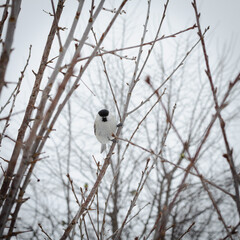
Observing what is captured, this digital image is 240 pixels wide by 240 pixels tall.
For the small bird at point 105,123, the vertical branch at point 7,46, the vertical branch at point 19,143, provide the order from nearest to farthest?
the vertical branch at point 7,46
the vertical branch at point 19,143
the small bird at point 105,123

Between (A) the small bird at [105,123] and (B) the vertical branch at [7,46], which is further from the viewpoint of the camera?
(A) the small bird at [105,123]

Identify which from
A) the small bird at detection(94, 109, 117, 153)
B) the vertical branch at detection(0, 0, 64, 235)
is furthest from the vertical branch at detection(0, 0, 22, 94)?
the small bird at detection(94, 109, 117, 153)

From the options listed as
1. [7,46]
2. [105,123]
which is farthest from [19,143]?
[105,123]

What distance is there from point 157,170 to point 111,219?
1.83 m

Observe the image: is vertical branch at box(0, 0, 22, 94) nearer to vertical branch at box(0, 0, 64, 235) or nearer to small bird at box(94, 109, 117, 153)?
vertical branch at box(0, 0, 64, 235)

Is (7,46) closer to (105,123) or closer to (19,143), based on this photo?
(19,143)

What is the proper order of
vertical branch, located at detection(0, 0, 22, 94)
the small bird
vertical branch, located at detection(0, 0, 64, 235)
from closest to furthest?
vertical branch, located at detection(0, 0, 22, 94) < vertical branch, located at detection(0, 0, 64, 235) < the small bird

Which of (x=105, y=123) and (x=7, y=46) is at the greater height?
(x=105, y=123)

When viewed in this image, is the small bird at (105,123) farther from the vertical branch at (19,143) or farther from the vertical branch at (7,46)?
the vertical branch at (7,46)

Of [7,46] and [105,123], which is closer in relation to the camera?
[7,46]

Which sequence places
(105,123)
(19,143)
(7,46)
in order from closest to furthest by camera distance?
(7,46), (19,143), (105,123)

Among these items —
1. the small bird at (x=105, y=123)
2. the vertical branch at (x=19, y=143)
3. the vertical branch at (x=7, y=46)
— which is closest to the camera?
the vertical branch at (x=7, y=46)

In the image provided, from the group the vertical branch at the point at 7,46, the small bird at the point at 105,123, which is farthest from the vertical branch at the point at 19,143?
the small bird at the point at 105,123

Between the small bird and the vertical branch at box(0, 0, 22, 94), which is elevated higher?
the small bird
